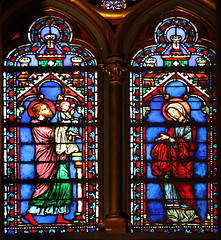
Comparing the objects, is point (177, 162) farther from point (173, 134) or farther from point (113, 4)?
point (113, 4)

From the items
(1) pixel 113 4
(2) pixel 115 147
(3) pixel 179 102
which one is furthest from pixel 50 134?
(1) pixel 113 4

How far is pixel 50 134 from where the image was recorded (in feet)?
32.1

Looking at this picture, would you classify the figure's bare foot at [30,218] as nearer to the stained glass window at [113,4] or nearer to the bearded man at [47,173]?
the bearded man at [47,173]

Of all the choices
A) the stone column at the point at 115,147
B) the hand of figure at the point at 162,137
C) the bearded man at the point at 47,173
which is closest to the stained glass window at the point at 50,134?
the bearded man at the point at 47,173

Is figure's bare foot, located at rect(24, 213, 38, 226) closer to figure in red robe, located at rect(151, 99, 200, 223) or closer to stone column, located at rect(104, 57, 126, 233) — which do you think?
stone column, located at rect(104, 57, 126, 233)

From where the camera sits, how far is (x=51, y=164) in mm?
9680

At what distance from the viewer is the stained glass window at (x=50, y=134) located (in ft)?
31.4

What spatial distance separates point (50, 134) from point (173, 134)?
1650 millimetres

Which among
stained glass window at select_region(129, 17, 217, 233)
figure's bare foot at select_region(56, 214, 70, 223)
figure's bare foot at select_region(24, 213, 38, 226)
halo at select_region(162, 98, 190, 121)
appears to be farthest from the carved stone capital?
figure's bare foot at select_region(24, 213, 38, 226)

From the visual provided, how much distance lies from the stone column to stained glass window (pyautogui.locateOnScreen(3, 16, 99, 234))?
255 mm

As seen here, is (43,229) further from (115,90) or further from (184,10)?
(184,10)

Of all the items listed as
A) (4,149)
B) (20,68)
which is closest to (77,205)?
(4,149)

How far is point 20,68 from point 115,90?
53.9 inches

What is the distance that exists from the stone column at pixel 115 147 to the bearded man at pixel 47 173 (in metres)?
0.61
